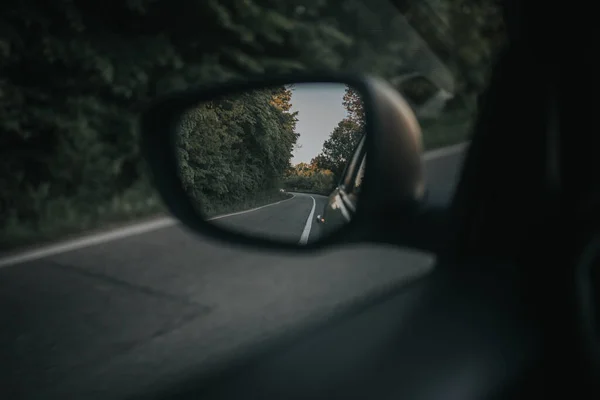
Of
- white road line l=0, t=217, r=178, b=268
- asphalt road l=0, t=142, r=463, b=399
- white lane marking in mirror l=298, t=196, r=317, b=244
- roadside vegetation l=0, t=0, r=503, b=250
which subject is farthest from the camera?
roadside vegetation l=0, t=0, r=503, b=250

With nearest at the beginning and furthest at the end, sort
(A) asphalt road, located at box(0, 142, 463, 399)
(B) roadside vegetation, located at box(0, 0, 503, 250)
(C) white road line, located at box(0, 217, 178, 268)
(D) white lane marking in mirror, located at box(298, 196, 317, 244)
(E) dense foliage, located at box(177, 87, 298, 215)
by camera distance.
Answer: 1. (D) white lane marking in mirror, located at box(298, 196, 317, 244)
2. (E) dense foliage, located at box(177, 87, 298, 215)
3. (A) asphalt road, located at box(0, 142, 463, 399)
4. (C) white road line, located at box(0, 217, 178, 268)
5. (B) roadside vegetation, located at box(0, 0, 503, 250)

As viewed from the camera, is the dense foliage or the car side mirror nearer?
the car side mirror

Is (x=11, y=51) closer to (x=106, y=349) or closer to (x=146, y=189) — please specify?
(x=146, y=189)

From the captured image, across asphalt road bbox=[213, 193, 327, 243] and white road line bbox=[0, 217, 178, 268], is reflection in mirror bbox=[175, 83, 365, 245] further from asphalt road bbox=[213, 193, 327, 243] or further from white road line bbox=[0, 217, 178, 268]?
white road line bbox=[0, 217, 178, 268]

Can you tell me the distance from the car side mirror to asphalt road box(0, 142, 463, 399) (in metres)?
0.06

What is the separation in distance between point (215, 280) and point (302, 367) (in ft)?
12.2

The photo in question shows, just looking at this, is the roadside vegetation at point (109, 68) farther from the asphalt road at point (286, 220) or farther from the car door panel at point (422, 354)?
the car door panel at point (422, 354)

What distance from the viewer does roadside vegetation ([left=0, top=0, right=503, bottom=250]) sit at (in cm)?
797

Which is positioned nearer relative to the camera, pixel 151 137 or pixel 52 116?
pixel 151 137

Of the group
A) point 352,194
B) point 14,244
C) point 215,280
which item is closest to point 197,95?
point 352,194

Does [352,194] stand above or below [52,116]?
below

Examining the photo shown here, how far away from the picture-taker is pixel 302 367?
4.29 feet

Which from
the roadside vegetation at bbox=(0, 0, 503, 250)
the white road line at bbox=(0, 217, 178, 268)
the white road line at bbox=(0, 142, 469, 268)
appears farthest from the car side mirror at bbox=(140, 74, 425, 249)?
the roadside vegetation at bbox=(0, 0, 503, 250)

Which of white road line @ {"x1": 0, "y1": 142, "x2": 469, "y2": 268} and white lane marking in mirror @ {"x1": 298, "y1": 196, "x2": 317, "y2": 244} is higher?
white lane marking in mirror @ {"x1": 298, "y1": 196, "x2": 317, "y2": 244}
